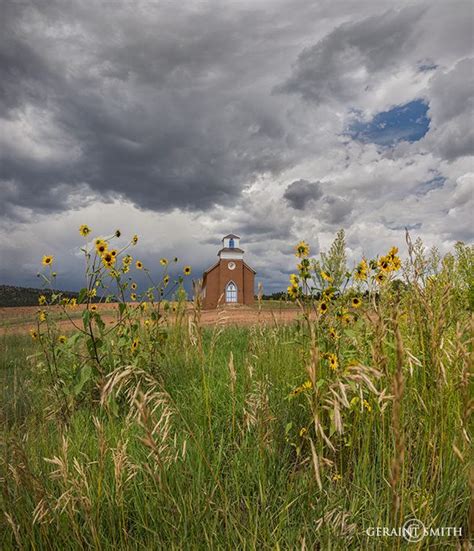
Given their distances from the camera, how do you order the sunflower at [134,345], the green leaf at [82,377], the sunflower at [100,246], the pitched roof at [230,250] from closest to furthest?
the green leaf at [82,377] → the sunflower at [100,246] → the sunflower at [134,345] → the pitched roof at [230,250]

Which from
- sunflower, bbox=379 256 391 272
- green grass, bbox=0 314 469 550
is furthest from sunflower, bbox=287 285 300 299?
sunflower, bbox=379 256 391 272

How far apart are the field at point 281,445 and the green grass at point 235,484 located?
0.05 feet

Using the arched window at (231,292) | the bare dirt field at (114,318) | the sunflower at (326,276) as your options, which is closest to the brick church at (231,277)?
the arched window at (231,292)

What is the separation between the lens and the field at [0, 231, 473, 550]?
1.39 m

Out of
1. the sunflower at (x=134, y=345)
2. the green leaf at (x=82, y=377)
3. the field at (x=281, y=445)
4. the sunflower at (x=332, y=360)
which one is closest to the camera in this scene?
the field at (x=281, y=445)

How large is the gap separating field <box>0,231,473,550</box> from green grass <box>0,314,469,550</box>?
0.05ft

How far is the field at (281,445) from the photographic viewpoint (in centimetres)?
139

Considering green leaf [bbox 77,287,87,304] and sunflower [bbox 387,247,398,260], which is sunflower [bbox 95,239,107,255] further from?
sunflower [bbox 387,247,398,260]

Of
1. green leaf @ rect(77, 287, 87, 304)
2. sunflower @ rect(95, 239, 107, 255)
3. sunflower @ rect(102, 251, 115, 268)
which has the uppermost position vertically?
sunflower @ rect(95, 239, 107, 255)

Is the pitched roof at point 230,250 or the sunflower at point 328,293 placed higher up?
the pitched roof at point 230,250

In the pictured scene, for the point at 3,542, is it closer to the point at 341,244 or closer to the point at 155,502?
the point at 155,502

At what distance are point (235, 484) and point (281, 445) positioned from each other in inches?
23.3

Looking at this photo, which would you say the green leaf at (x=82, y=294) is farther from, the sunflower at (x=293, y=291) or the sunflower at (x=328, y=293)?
the sunflower at (x=328, y=293)

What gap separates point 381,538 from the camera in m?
1.66
